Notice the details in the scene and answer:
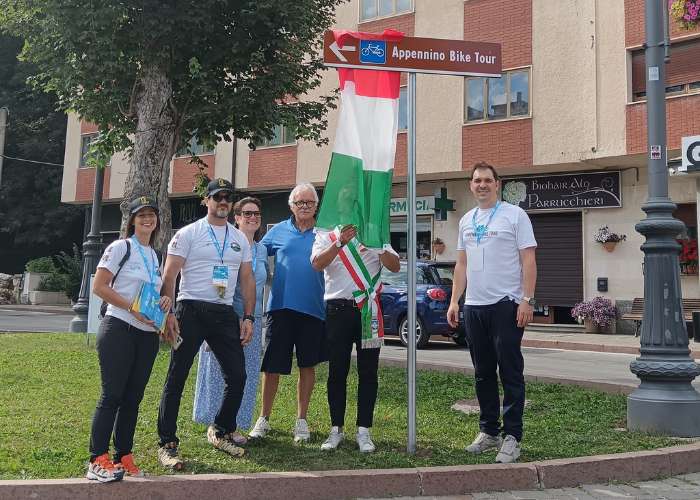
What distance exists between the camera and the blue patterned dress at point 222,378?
540 centimetres

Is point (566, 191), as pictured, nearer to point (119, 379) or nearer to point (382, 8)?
point (382, 8)

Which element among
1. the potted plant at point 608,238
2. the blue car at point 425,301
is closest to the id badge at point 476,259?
the blue car at point 425,301

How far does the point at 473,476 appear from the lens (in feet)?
14.6

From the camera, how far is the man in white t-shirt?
490 cm

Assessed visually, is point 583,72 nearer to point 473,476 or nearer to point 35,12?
point 35,12

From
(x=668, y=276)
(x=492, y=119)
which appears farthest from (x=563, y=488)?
(x=492, y=119)

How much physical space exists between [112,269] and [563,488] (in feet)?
10.5

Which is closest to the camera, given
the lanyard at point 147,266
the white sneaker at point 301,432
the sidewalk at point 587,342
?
the lanyard at point 147,266

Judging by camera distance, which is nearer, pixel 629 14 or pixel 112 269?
pixel 112 269

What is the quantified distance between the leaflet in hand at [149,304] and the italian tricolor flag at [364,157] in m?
1.26

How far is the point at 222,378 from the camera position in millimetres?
5465

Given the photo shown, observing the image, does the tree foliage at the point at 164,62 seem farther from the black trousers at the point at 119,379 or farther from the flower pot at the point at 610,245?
the flower pot at the point at 610,245

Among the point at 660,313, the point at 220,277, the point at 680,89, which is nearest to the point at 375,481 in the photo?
the point at 220,277

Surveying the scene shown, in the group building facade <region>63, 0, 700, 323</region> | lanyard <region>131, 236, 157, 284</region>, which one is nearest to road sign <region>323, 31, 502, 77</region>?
lanyard <region>131, 236, 157, 284</region>
